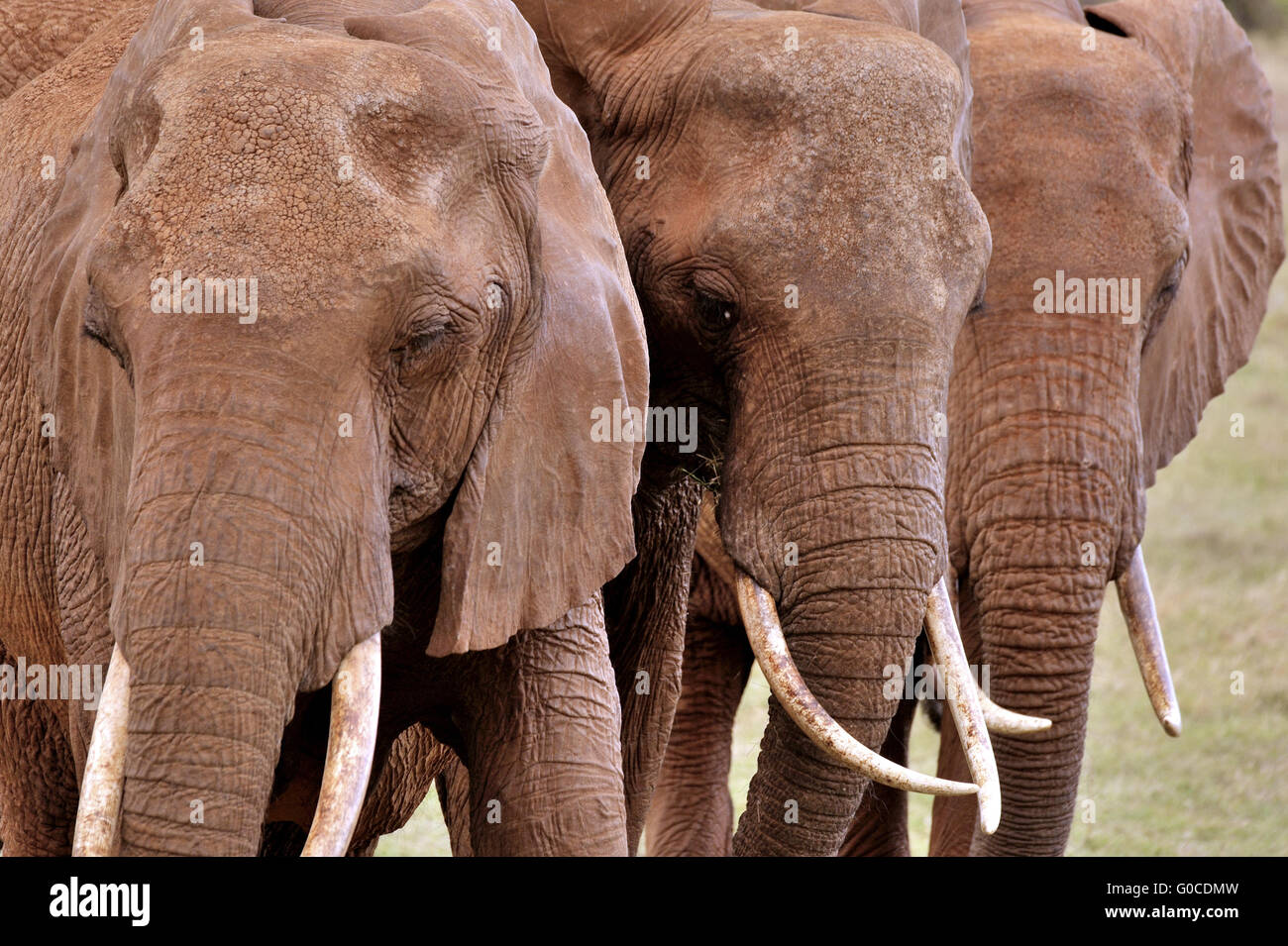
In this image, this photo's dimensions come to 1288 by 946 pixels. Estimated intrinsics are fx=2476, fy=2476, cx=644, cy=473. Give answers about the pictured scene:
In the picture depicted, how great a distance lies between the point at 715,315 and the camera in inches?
178

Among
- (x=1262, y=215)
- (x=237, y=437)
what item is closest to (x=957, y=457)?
(x=1262, y=215)

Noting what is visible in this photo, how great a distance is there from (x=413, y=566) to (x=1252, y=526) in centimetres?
902

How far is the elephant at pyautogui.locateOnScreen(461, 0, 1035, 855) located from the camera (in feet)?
14.4

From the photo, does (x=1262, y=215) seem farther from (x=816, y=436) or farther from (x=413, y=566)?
(x=413, y=566)

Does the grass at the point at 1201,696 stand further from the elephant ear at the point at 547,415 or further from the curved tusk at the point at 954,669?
the elephant ear at the point at 547,415

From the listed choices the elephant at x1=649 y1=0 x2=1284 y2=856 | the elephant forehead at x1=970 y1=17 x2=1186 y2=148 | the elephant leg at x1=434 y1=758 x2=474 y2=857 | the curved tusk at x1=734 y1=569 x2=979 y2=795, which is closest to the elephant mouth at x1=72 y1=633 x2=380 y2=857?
the curved tusk at x1=734 y1=569 x2=979 y2=795

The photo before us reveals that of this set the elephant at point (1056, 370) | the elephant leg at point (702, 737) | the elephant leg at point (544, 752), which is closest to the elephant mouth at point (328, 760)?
the elephant leg at point (544, 752)

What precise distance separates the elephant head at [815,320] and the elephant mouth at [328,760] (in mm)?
1128

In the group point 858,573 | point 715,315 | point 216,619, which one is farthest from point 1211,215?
point 216,619

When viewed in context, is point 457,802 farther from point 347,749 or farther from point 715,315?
point 347,749

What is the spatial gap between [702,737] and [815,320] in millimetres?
2265

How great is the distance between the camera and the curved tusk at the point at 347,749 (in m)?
3.37

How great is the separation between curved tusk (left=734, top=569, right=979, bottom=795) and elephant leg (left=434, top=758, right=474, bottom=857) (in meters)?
0.88
